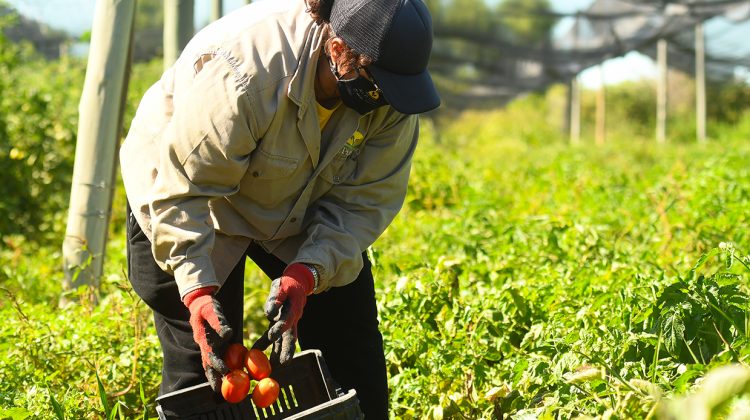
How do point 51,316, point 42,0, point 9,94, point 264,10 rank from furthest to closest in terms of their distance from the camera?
point 42,0 < point 9,94 < point 51,316 < point 264,10

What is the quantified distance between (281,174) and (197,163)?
25cm

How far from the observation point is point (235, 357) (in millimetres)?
2543

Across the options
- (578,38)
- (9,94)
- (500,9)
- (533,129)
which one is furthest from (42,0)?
(533,129)

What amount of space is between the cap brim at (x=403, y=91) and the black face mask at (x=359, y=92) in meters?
0.04

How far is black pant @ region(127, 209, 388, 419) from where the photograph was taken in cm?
275

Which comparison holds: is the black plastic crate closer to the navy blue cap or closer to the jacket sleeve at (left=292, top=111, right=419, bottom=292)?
the jacket sleeve at (left=292, top=111, right=419, bottom=292)

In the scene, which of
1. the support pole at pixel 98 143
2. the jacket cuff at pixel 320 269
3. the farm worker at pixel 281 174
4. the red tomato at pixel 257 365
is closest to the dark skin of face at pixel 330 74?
the farm worker at pixel 281 174

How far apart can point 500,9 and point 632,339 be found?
44.3ft

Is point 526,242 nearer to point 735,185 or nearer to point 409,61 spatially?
point 735,185

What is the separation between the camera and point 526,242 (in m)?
4.26

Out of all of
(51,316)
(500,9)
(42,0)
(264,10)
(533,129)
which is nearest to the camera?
(264,10)

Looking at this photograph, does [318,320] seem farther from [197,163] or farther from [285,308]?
[197,163]

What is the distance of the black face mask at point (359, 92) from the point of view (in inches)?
97.3

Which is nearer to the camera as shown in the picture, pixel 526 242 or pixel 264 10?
pixel 264 10
